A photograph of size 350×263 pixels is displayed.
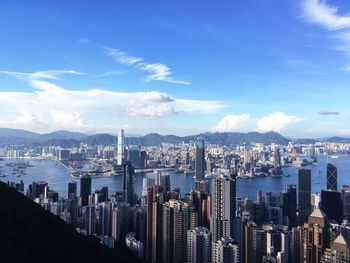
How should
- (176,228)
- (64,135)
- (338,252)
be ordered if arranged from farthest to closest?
(64,135) < (176,228) < (338,252)

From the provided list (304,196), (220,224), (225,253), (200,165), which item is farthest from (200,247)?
(200,165)

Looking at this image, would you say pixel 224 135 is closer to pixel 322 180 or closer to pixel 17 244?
pixel 322 180

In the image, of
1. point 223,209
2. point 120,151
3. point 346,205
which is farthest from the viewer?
point 120,151

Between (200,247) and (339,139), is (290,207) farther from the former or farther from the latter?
(339,139)

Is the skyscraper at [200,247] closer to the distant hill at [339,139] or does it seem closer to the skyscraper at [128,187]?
the skyscraper at [128,187]

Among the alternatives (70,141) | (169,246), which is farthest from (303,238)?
(70,141)

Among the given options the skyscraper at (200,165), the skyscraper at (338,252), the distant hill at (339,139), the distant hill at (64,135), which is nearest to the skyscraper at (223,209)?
the skyscraper at (338,252)

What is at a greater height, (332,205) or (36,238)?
(36,238)

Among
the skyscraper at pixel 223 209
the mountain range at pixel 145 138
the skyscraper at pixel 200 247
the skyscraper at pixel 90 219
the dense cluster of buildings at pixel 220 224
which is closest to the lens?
the dense cluster of buildings at pixel 220 224

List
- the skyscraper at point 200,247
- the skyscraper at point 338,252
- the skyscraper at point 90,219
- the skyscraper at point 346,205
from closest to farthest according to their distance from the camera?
the skyscraper at point 338,252 → the skyscraper at point 200,247 → the skyscraper at point 90,219 → the skyscraper at point 346,205
